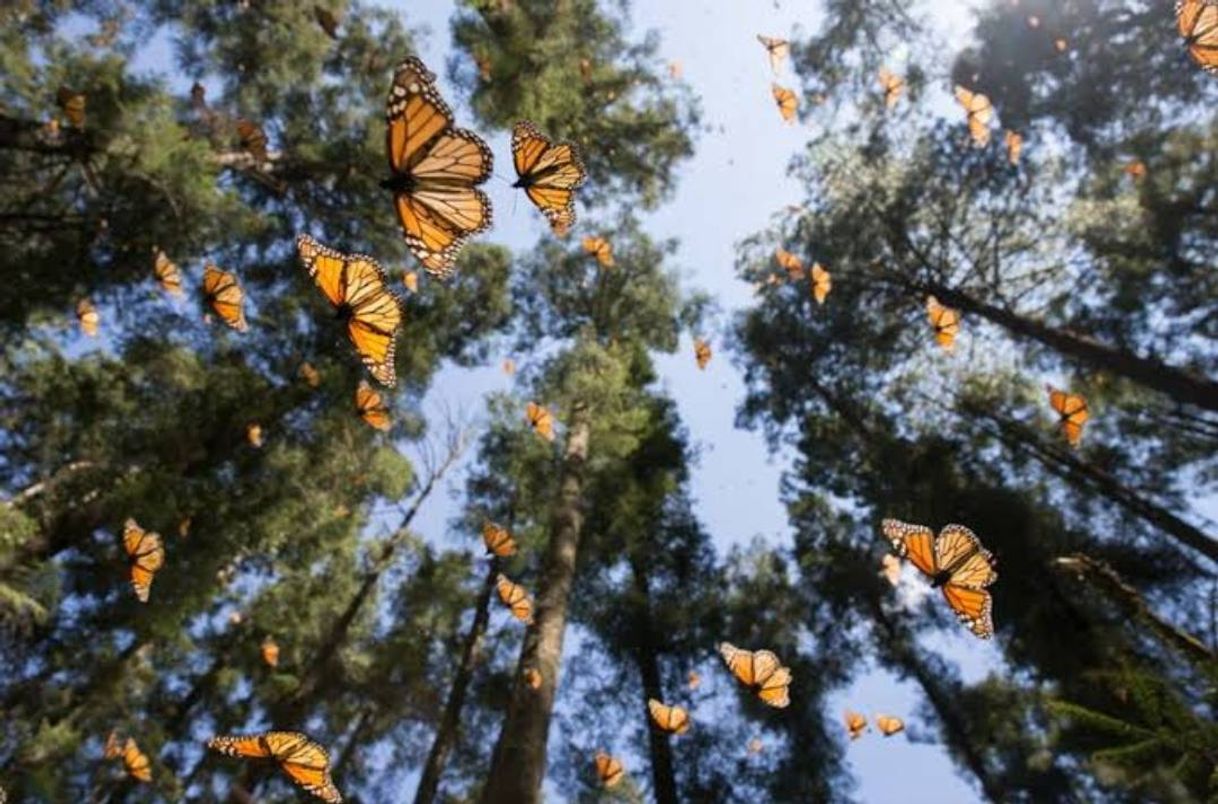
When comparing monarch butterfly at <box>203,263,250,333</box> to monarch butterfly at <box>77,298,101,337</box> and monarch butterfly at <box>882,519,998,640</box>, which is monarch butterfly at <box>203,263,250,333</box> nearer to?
monarch butterfly at <box>77,298,101,337</box>

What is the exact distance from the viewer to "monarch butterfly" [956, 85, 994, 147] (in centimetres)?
1148

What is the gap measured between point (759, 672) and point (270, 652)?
32.1 feet

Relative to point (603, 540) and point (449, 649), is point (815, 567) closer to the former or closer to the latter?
point (603, 540)

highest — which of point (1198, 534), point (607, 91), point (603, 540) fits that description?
point (607, 91)

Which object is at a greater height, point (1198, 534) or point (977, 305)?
point (977, 305)

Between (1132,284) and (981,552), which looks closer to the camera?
(981,552)

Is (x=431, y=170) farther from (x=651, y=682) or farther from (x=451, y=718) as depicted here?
(x=651, y=682)

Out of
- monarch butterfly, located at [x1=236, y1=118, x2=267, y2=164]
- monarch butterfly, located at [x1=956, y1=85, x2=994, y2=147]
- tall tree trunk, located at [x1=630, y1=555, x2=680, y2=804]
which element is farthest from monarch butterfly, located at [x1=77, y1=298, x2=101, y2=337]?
monarch butterfly, located at [x1=956, y1=85, x2=994, y2=147]

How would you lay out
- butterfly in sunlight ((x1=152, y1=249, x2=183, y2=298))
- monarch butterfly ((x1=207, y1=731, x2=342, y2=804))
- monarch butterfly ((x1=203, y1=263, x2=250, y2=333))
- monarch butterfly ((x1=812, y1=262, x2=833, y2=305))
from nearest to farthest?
monarch butterfly ((x1=207, y1=731, x2=342, y2=804)) → butterfly in sunlight ((x1=152, y1=249, x2=183, y2=298)) → monarch butterfly ((x1=203, y1=263, x2=250, y2=333)) → monarch butterfly ((x1=812, y1=262, x2=833, y2=305))

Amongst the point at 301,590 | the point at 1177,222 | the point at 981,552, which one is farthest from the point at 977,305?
the point at 301,590

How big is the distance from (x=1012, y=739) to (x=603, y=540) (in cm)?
758

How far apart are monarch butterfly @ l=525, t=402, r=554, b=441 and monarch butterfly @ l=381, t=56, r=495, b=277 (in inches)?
306

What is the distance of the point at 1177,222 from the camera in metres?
11.2

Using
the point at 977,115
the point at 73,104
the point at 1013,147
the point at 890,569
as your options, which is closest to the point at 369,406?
the point at 73,104
